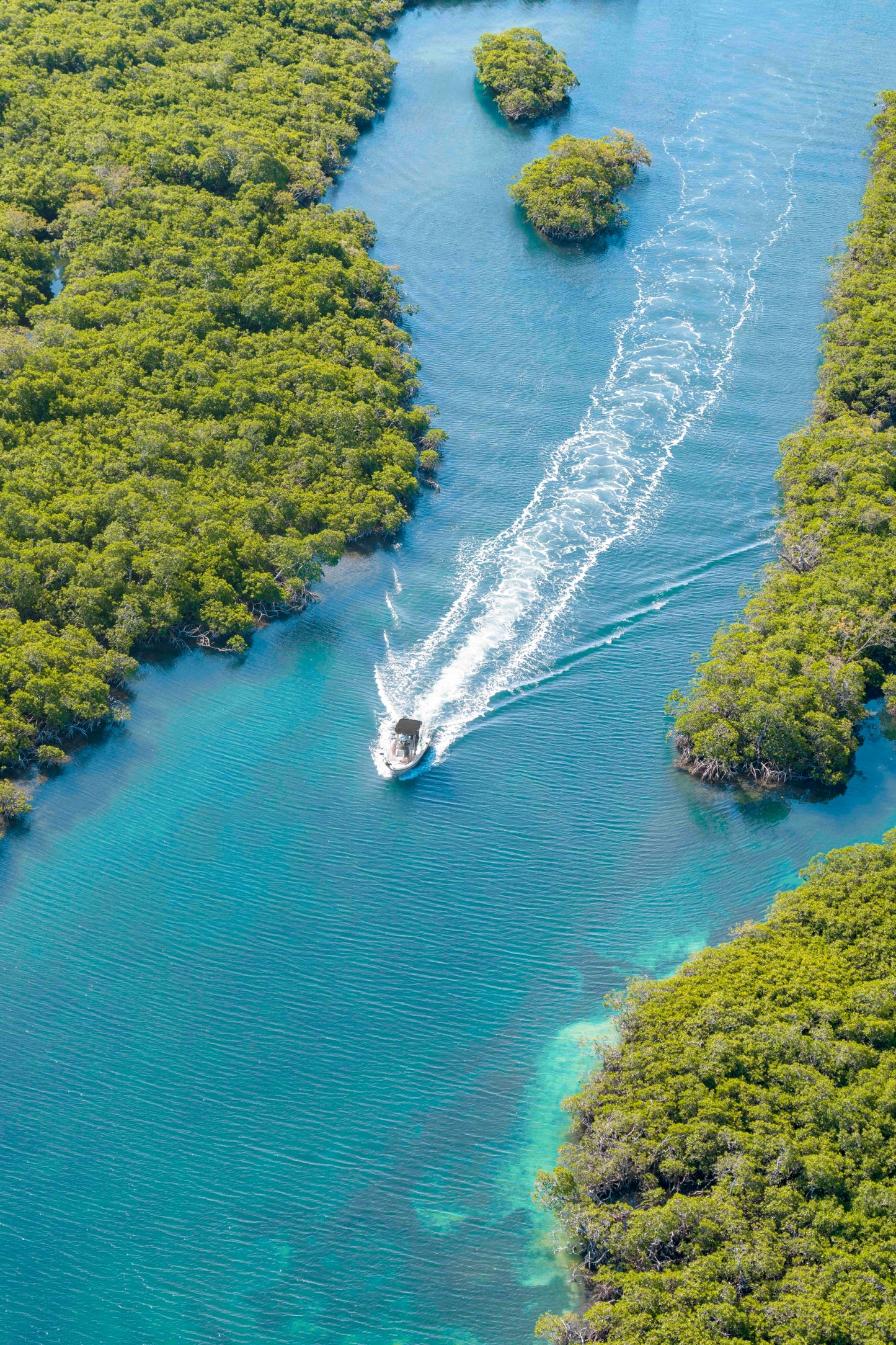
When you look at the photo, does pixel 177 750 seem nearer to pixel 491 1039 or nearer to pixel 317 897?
pixel 317 897

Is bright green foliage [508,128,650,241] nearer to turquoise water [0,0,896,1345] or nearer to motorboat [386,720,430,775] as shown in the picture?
turquoise water [0,0,896,1345]

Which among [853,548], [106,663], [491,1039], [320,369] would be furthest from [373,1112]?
[320,369]

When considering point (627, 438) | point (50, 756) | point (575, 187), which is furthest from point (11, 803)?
point (575, 187)

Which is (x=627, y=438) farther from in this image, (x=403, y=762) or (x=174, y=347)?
(x=403, y=762)

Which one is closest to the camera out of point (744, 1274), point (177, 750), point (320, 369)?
point (744, 1274)

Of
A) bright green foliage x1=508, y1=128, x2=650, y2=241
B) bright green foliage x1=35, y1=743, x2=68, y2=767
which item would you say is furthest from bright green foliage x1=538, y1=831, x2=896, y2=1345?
bright green foliage x1=508, y1=128, x2=650, y2=241

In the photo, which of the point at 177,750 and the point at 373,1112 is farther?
the point at 177,750

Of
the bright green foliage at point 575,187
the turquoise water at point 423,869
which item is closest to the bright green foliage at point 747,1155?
the turquoise water at point 423,869
